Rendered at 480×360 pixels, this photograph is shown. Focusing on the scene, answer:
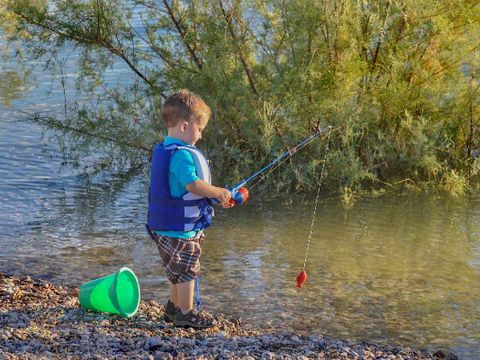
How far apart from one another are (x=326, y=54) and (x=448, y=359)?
14.7 ft

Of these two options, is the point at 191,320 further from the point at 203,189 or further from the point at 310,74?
the point at 310,74

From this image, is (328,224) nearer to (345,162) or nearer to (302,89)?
(345,162)

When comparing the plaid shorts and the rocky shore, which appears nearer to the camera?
the rocky shore

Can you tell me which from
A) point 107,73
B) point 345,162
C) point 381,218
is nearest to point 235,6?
point 345,162

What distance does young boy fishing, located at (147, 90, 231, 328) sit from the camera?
5512 millimetres


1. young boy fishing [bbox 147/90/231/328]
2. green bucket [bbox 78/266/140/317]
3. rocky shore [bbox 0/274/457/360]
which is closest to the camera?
rocky shore [bbox 0/274/457/360]

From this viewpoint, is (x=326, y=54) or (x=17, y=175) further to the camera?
(x=17, y=175)

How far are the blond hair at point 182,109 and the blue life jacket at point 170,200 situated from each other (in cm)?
17

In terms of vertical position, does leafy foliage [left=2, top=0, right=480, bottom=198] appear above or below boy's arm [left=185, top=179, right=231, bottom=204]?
above

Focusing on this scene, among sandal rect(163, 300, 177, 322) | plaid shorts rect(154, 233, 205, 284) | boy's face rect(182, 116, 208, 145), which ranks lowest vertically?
sandal rect(163, 300, 177, 322)

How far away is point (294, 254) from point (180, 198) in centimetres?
274

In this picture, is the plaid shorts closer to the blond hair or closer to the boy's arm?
the boy's arm

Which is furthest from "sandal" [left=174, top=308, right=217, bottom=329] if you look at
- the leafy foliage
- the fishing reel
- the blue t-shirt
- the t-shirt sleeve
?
the leafy foliage

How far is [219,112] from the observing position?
387 inches
